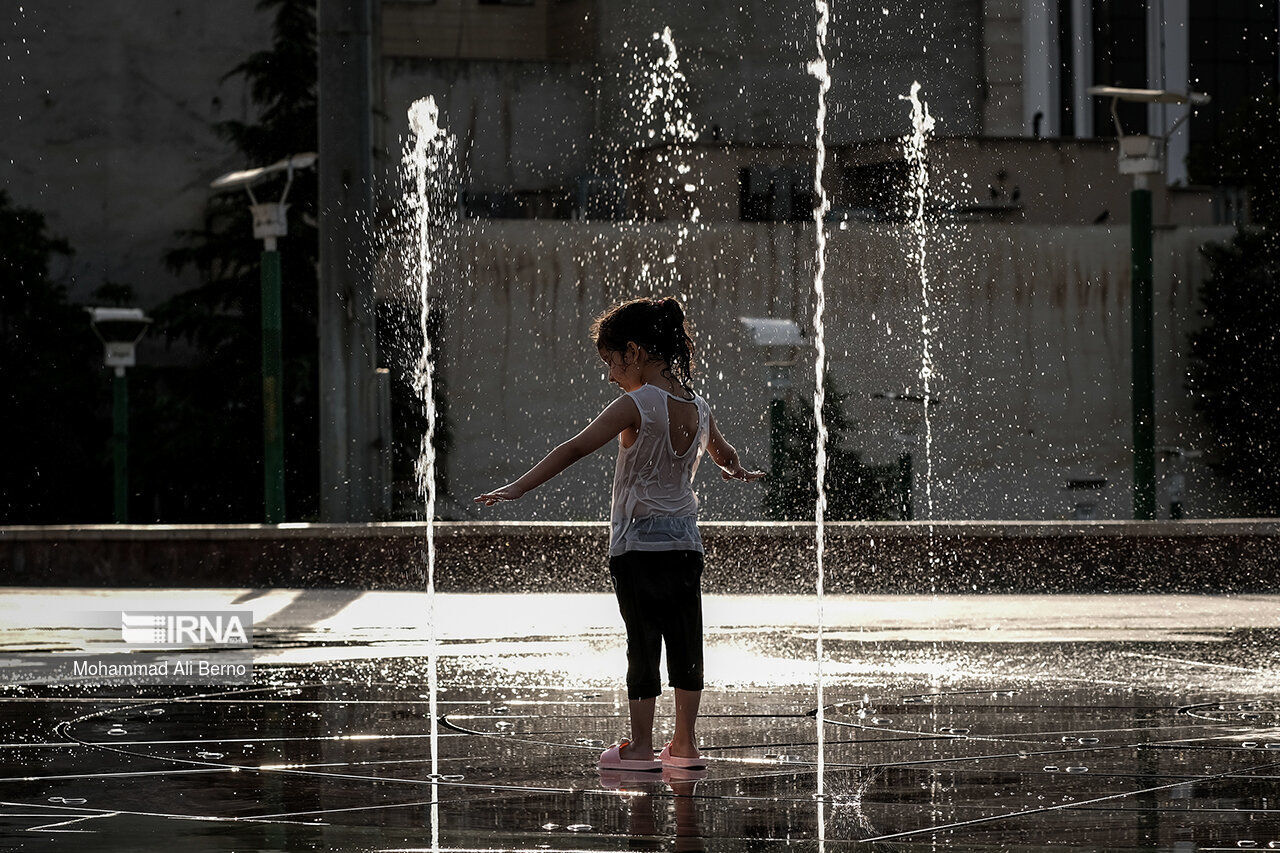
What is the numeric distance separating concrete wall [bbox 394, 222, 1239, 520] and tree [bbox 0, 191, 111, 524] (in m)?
7.61

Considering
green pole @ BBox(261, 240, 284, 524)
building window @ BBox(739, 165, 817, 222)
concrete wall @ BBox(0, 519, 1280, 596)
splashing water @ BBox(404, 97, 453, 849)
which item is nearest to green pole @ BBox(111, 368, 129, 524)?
splashing water @ BBox(404, 97, 453, 849)

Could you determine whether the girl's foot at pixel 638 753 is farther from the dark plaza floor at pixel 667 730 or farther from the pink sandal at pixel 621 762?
the dark plaza floor at pixel 667 730

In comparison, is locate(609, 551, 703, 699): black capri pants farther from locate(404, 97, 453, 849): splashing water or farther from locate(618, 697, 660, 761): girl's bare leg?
locate(404, 97, 453, 849): splashing water

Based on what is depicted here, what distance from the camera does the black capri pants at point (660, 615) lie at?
593 centimetres

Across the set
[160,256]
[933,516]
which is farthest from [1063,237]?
[160,256]

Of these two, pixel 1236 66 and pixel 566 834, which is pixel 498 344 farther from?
pixel 1236 66

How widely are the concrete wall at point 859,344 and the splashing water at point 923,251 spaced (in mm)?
149

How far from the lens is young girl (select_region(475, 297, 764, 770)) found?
234 inches

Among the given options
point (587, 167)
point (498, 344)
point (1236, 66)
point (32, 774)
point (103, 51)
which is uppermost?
point (1236, 66)

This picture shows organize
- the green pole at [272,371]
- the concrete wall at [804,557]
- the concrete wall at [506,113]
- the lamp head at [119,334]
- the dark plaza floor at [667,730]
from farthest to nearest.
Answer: the concrete wall at [506,113] → the lamp head at [119,334] → the green pole at [272,371] → the concrete wall at [804,557] → the dark plaza floor at [667,730]

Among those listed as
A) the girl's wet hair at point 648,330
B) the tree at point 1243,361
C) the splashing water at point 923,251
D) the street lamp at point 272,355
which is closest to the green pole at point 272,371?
the street lamp at point 272,355

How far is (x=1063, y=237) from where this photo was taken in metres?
30.3

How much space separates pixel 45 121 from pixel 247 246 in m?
5.90

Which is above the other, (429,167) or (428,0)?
(428,0)
